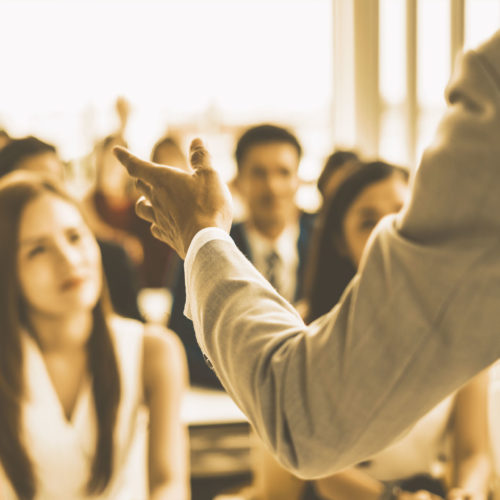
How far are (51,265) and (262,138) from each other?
1422 mm

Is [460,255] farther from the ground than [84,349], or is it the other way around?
[460,255]

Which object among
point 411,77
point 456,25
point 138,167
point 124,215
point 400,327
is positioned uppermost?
point 456,25

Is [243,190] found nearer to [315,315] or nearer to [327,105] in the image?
[315,315]

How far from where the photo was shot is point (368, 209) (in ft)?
5.63

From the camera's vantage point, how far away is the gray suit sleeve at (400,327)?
49 centimetres

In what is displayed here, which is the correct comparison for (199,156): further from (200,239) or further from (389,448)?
(389,448)

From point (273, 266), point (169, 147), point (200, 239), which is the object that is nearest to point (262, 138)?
point (273, 266)

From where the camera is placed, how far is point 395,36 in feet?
12.0

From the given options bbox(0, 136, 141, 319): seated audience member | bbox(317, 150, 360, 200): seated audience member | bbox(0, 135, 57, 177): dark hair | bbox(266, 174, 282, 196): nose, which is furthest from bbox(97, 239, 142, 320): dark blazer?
bbox(317, 150, 360, 200): seated audience member

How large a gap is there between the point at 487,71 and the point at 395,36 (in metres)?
3.39

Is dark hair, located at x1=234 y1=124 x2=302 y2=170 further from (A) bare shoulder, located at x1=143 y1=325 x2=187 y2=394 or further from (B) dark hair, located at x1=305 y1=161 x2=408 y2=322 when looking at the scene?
(A) bare shoulder, located at x1=143 y1=325 x2=187 y2=394

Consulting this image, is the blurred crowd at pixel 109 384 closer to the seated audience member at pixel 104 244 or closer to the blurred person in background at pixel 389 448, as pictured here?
the blurred person in background at pixel 389 448

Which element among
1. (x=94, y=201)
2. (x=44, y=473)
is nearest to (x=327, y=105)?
(x=94, y=201)

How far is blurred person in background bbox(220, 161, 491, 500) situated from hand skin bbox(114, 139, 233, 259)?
2.73 feet
